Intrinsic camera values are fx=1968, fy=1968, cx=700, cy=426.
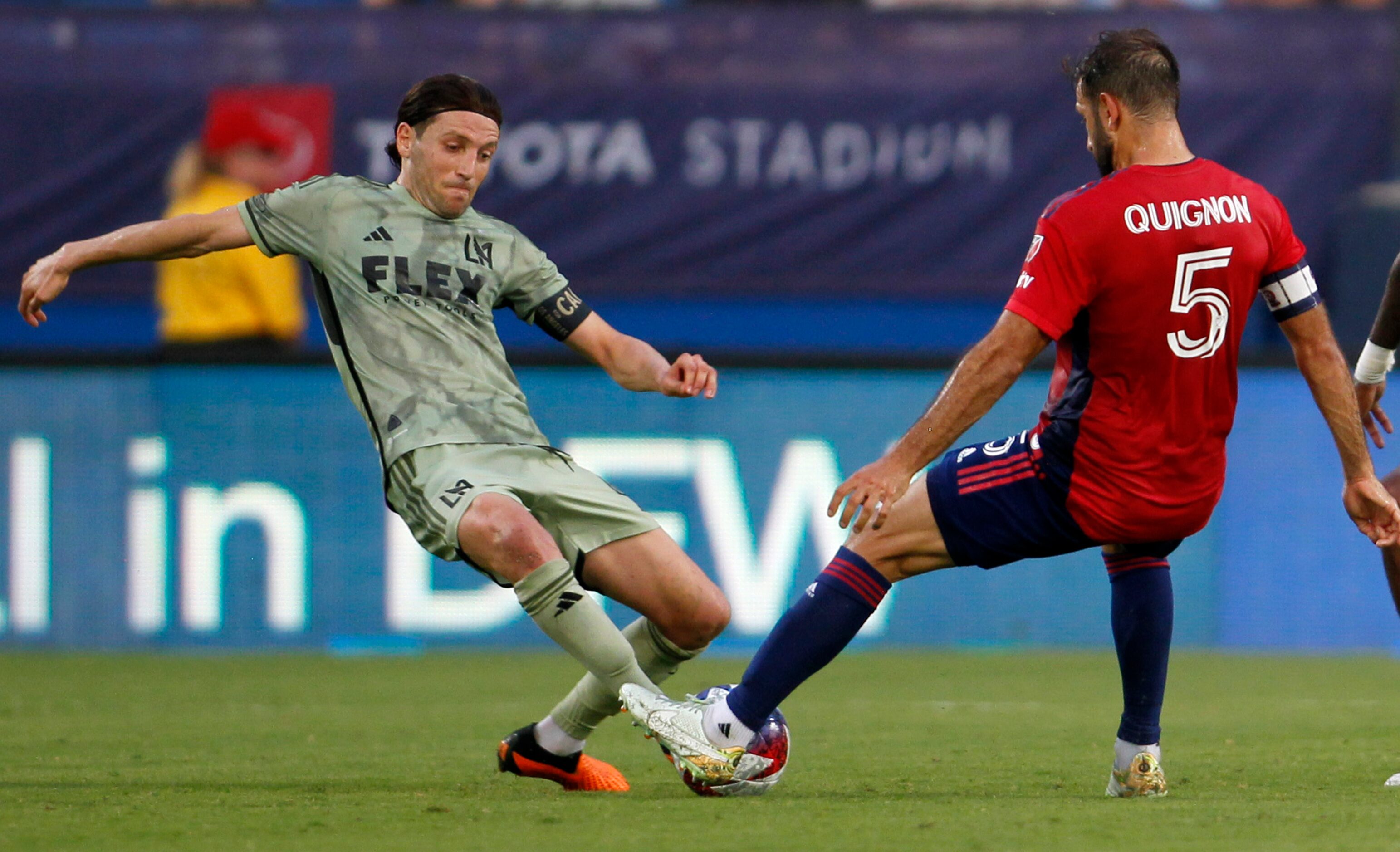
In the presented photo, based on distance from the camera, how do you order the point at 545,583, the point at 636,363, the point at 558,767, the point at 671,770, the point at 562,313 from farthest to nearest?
the point at 671,770, the point at 562,313, the point at 636,363, the point at 558,767, the point at 545,583

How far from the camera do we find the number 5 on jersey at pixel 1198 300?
437cm

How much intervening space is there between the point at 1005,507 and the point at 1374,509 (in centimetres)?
84

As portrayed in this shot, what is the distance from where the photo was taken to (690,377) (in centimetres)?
481

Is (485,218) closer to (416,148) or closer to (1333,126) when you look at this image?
(416,148)

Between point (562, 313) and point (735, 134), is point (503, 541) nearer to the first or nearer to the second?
point (562, 313)

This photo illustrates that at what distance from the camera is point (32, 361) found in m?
9.04

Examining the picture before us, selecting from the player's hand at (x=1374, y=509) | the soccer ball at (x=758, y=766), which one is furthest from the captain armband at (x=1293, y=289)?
the soccer ball at (x=758, y=766)

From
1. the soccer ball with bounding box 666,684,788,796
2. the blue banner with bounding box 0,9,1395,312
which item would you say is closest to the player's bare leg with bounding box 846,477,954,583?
the soccer ball with bounding box 666,684,788,796

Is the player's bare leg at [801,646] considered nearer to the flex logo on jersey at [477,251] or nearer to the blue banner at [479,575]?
the flex logo on jersey at [477,251]

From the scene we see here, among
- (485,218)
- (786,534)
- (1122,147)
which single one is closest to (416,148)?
(485,218)

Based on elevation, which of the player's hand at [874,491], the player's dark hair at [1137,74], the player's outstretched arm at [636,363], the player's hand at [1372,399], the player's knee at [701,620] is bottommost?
the player's knee at [701,620]

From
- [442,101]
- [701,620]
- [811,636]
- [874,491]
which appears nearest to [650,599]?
[701,620]

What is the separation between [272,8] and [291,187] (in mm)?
5925

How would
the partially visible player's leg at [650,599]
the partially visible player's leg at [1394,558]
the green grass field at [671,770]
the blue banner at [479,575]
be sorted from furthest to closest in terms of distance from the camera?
1. the blue banner at [479,575]
2. the partially visible player's leg at [1394,558]
3. the partially visible player's leg at [650,599]
4. the green grass field at [671,770]
